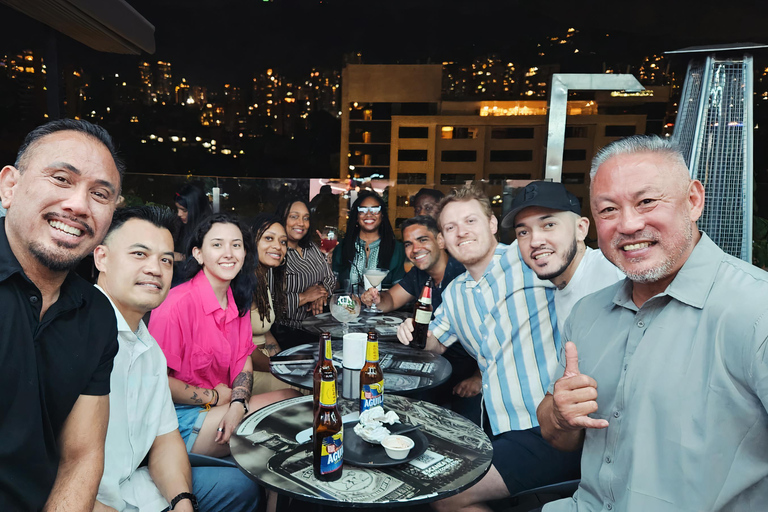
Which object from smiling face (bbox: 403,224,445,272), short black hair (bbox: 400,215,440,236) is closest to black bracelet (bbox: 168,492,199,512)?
smiling face (bbox: 403,224,445,272)

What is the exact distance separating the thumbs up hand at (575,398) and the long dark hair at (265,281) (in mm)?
1822

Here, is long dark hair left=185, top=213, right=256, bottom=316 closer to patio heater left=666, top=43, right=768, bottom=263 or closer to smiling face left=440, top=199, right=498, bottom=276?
smiling face left=440, top=199, right=498, bottom=276

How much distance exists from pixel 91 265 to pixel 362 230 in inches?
101

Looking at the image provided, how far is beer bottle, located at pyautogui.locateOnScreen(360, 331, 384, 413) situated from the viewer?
5.57 feet

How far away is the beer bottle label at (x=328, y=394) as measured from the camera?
4.46 ft

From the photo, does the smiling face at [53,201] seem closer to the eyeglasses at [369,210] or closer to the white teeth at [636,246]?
the white teeth at [636,246]

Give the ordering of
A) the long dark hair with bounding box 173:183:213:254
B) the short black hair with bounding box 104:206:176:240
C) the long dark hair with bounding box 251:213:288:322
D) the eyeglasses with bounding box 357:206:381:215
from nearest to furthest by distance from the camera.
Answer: the short black hair with bounding box 104:206:176:240
the long dark hair with bounding box 251:213:288:322
the long dark hair with bounding box 173:183:213:254
the eyeglasses with bounding box 357:206:381:215

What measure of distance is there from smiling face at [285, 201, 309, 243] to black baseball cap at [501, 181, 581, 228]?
2.18 m

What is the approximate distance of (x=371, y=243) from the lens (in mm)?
4320

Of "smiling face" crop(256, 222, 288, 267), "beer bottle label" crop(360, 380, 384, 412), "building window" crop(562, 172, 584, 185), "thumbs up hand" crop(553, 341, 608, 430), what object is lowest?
"beer bottle label" crop(360, 380, 384, 412)

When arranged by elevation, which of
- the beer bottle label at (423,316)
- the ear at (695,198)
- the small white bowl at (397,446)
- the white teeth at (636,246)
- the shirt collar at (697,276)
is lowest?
the small white bowl at (397,446)

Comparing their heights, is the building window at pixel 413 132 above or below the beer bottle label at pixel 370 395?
above

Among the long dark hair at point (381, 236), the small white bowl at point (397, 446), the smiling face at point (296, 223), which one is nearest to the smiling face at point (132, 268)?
the small white bowl at point (397, 446)

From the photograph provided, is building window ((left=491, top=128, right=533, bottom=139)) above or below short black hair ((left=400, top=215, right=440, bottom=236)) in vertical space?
above
